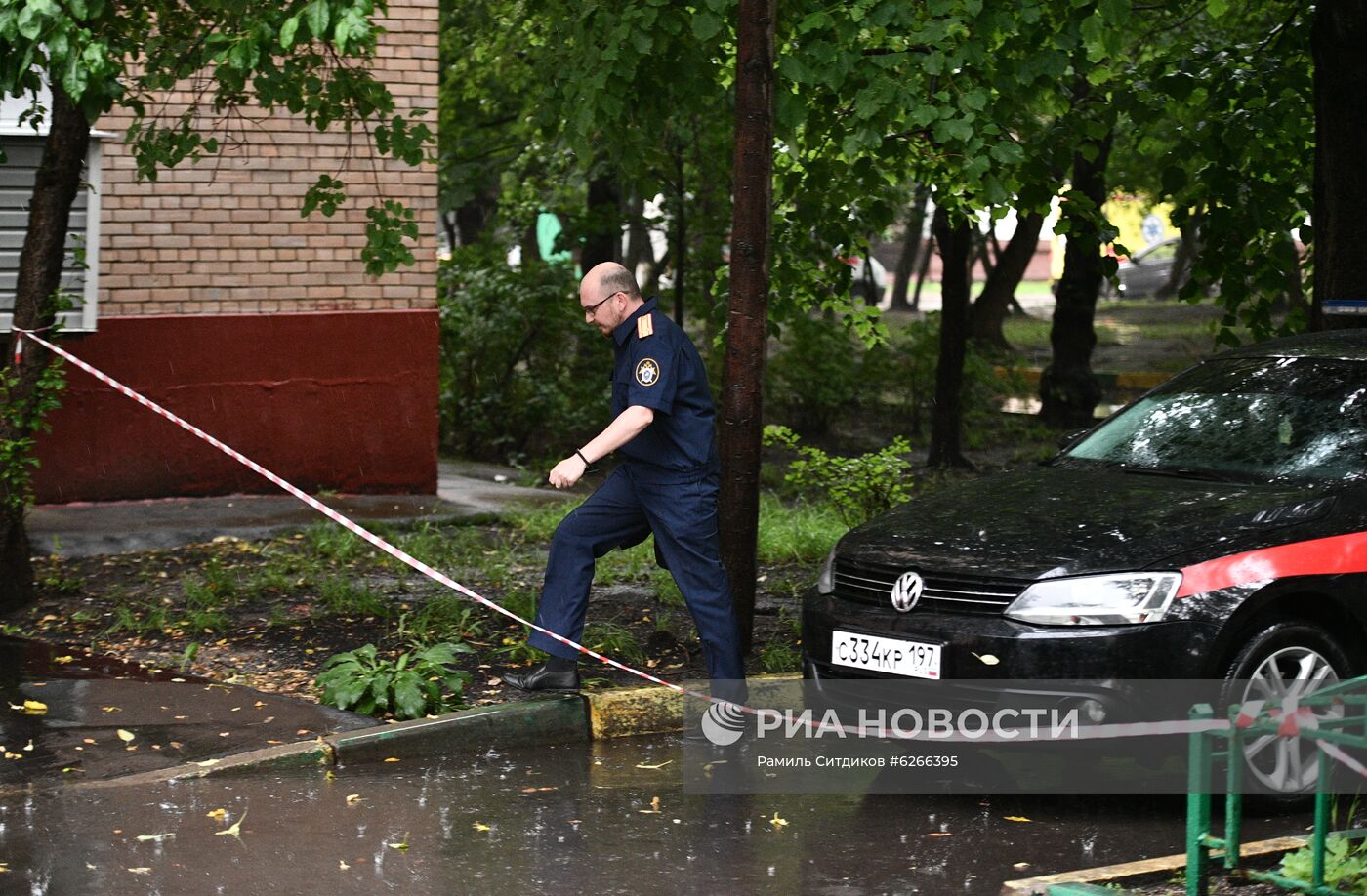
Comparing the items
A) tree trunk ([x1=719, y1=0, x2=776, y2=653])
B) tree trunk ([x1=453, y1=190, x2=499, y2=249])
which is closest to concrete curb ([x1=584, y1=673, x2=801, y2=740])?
tree trunk ([x1=719, y1=0, x2=776, y2=653])

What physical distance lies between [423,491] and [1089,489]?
21.6ft

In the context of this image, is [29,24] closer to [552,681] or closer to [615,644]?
[552,681]

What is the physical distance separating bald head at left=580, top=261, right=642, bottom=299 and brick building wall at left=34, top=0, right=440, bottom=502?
499 centimetres

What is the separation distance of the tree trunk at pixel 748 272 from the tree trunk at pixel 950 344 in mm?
6972

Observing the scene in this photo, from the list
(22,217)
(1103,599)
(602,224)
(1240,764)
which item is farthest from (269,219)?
(1240,764)

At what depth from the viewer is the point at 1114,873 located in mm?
4598

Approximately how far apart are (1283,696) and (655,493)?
92.0 inches

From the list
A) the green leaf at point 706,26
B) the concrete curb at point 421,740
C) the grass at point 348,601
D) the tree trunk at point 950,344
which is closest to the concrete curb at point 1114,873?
the concrete curb at point 421,740

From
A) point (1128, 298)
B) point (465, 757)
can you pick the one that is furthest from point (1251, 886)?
point (1128, 298)

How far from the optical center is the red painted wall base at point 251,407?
425 inches

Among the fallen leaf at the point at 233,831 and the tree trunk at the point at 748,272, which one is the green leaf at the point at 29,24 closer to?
the tree trunk at the point at 748,272

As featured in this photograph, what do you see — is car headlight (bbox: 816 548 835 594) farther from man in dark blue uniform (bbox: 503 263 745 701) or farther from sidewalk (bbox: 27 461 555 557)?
sidewalk (bbox: 27 461 555 557)

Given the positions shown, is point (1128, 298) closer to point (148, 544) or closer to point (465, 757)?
point (148, 544)

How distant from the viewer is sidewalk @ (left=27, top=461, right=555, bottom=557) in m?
9.93
